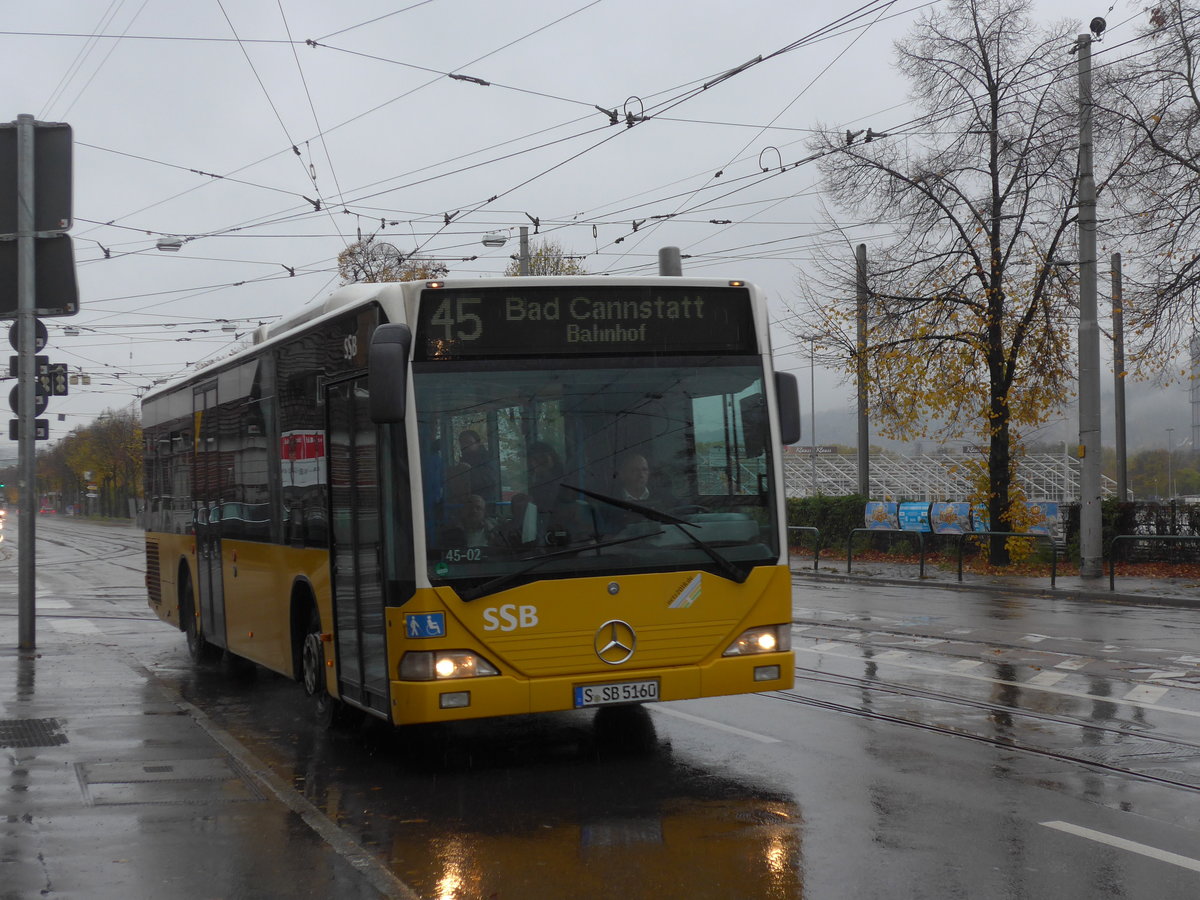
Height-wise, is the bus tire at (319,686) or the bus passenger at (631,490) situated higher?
the bus passenger at (631,490)

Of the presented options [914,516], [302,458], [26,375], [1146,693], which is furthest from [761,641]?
[914,516]

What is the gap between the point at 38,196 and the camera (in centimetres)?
1449

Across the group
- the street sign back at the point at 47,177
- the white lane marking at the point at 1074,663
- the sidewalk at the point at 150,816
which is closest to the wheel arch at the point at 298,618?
the sidewalk at the point at 150,816

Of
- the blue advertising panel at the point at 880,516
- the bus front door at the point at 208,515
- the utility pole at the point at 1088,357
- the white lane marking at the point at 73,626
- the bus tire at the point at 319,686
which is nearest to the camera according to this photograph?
the bus tire at the point at 319,686

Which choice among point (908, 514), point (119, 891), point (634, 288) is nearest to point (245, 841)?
point (119, 891)

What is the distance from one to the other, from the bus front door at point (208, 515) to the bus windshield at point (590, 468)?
198 inches

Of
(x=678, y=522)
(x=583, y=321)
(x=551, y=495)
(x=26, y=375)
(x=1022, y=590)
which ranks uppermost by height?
(x=26, y=375)

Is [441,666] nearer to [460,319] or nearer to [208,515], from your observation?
[460,319]

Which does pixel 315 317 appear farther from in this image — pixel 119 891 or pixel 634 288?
pixel 119 891

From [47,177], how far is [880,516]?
23274 mm

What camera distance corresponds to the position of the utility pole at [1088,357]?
23.8 meters

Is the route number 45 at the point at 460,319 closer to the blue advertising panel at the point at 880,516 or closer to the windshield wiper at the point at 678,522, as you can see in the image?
the windshield wiper at the point at 678,522

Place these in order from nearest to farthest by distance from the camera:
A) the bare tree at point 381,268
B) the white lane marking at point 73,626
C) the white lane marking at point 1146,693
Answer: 1. the white lane marking at point 1146,693
2. the white lane marking at point 73,626
3. the bare tree at point 381,268

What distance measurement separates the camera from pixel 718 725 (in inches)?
376
